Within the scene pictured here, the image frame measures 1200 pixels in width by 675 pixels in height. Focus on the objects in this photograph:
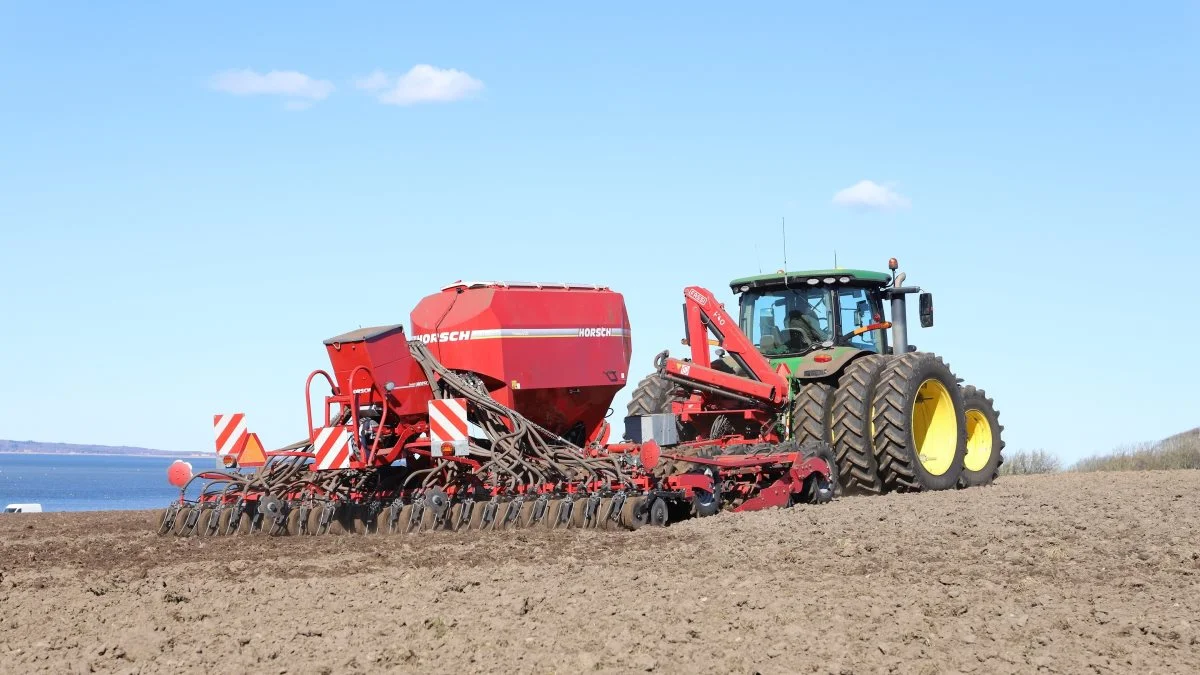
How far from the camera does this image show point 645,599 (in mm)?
7020

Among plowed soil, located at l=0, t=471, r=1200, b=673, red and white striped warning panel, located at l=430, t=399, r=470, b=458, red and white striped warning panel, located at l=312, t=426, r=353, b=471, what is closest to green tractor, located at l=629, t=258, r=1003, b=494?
plowed soil, located at l=0, t=471, r=1200, b=673

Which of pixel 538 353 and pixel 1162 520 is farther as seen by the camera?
pixel 538 353

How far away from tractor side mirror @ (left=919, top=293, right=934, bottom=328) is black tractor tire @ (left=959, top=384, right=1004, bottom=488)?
1202 millimetres

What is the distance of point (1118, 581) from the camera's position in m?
7.55

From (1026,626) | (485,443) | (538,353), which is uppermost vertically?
(538,353)

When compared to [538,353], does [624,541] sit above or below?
below

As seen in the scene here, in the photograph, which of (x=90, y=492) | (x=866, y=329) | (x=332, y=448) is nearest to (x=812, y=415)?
(x=866, y=329)

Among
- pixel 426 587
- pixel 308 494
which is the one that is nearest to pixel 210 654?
pixel 426 587

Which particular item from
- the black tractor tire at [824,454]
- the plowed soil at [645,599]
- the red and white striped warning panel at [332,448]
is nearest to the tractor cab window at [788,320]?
the black tractor tire at [824,454]

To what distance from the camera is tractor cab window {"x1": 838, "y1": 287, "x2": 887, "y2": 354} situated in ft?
44.7

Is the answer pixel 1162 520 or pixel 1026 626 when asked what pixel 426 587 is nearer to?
pixel 1026 626

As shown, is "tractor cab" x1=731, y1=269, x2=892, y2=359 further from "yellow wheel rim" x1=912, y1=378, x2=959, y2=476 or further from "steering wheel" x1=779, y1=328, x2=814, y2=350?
"yellow wheel rim" x1=912, y1=378, x2=959, y2=476

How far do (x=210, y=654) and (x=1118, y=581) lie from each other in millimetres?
4963

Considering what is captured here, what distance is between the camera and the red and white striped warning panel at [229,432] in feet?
38.3
